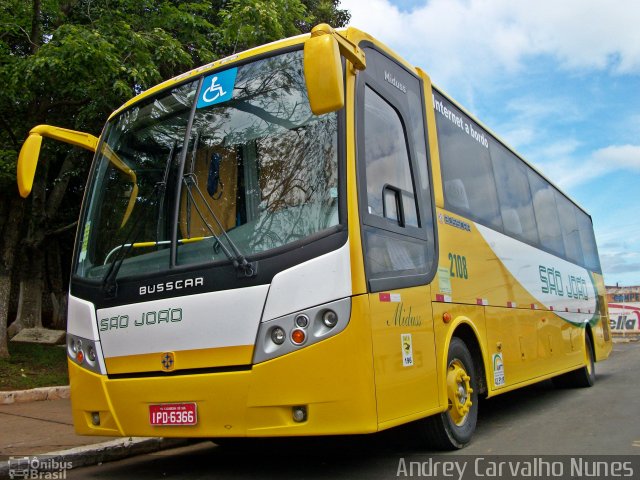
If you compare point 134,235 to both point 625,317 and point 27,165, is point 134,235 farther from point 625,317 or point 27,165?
point 625,317

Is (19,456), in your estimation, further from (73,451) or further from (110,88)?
(110,88)

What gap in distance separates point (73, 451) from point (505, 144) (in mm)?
6473

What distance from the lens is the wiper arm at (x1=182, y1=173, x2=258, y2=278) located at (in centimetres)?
439

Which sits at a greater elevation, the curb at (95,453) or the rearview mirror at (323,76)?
the rearview mirror at (323,76)

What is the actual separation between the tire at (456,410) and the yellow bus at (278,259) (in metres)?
0.02

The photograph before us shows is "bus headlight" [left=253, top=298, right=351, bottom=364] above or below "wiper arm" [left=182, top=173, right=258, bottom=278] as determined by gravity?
below

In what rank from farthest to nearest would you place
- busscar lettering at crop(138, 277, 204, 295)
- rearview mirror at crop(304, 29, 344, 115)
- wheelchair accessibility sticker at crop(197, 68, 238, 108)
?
1. wheelchair accessibility sticker at crop(197, 68, 238, 108)
2. busscar lettering at crop(138, 277, 204, 295)
3. rearview mirror at crop(304, 29, 344, 115)

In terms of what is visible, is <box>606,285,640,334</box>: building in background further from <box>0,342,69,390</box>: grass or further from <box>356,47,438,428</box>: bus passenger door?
<box>356,47,438,428</box>: bus passenger door

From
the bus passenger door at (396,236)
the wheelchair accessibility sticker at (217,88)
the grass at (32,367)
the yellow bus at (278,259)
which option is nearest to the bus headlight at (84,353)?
the yellow bus at (278,259)

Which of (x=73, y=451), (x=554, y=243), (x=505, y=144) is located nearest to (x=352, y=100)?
(x=73, y=451)

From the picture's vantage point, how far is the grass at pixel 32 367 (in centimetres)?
1011

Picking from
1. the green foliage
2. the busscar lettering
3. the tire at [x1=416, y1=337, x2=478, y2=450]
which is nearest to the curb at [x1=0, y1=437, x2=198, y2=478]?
the busscar lettering

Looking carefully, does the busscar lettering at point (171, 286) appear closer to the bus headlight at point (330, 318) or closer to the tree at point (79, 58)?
the bus headlight at point (330, 318)

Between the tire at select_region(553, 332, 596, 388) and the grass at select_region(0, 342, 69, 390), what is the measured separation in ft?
27.9
